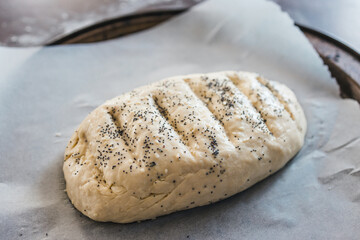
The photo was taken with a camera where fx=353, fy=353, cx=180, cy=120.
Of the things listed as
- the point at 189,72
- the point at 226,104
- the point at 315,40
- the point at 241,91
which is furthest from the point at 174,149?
the point at 315,40

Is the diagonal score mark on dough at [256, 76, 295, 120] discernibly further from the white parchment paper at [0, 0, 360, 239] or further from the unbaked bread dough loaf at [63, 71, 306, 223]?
the white parchment paper at [0, 0, 360, 239]

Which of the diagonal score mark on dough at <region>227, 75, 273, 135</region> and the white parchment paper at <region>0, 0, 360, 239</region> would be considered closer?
the white parchment paper at <region>0, 0, 360, 239</region>

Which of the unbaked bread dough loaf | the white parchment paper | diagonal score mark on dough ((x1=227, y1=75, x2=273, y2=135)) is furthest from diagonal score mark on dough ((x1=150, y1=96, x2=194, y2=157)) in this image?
diagonal score mark on dough ((x1=227, y1=75, x2=273, y2=135))

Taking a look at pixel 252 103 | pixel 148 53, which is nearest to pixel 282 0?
pixel 148 53

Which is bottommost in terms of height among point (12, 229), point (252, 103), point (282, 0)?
point (12, 229)

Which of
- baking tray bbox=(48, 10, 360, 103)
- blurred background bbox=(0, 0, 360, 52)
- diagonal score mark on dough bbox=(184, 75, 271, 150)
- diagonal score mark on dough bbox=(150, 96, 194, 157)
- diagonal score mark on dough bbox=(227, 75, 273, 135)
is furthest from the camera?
blurred background bbox=(0, 0, 360, 52)

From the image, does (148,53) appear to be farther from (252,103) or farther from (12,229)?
(12,229)

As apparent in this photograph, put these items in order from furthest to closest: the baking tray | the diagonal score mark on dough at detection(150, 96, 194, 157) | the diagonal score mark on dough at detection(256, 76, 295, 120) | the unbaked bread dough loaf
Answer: the baking tray, the diagonal score mark on dough at detection(256, 76, 295, 120), the diagonal score mark on dough at detection(150, 96, 194, 157), the unbaked bread dough loaf

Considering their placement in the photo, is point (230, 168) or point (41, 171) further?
point (41, 171)
